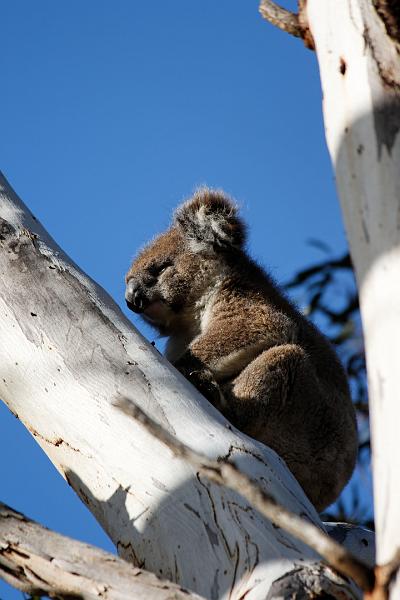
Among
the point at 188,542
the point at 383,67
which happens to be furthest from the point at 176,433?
the point at 383,67

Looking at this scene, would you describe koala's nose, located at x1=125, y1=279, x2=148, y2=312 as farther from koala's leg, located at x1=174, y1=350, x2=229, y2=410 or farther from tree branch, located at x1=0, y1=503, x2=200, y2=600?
tree branch, located at x1=0, y1=503, x2=200, y2=600

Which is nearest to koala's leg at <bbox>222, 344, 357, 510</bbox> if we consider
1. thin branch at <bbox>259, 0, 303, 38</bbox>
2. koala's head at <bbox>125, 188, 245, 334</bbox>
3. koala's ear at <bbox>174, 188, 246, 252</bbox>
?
koala's head at <bbox>125, 188, 245, 334</bbox>

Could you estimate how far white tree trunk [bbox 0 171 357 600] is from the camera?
2.13m

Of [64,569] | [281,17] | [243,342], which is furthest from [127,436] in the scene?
[243,342]

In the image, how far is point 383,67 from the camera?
1.83 metres

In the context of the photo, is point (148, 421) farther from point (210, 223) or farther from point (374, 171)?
point (210, 223)

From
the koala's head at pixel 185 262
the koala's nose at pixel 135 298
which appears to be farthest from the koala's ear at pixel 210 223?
the koala's nose at pixel 135 298

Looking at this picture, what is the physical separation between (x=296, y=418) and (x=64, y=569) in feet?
7.26

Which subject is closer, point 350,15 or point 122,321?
point 350,15

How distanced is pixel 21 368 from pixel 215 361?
156cm

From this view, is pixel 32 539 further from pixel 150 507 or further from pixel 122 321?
pixel 122 321

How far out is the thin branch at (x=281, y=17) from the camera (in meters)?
2.35

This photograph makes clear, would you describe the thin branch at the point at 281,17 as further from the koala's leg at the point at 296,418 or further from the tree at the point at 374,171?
the koala's leg at the point at 296,418

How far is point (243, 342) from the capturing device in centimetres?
424
